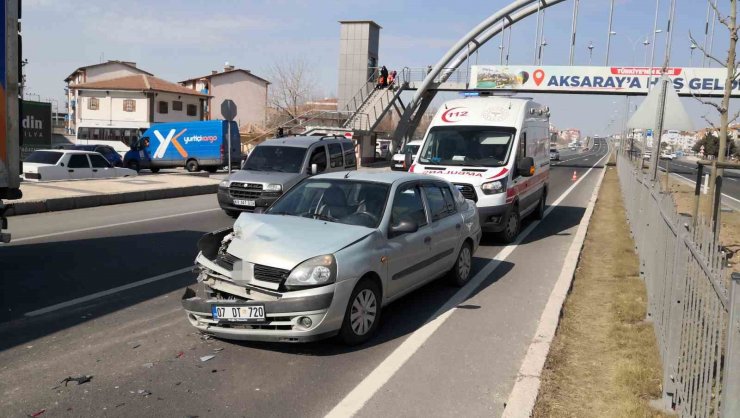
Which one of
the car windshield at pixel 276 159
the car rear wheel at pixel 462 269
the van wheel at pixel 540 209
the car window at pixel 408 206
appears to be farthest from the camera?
the van wheel at pixel 540 209

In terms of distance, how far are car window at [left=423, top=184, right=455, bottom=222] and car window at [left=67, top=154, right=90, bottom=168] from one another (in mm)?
15839

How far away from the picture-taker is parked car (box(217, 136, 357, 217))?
496 inches

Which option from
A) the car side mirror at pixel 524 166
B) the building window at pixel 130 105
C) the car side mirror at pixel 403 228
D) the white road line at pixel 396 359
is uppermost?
the building window at pixel 130 105

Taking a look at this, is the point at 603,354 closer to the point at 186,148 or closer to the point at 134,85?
the point at 186,148

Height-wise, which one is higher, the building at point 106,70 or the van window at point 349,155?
the building at point 106,70

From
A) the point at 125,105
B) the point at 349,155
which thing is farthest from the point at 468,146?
the point at 125,105

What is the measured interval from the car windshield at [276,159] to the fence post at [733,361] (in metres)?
11.3

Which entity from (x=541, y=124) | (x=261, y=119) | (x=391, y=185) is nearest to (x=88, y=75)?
(x=261, y=119)

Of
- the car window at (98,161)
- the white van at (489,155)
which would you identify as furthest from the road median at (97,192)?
the white van at (489,155)

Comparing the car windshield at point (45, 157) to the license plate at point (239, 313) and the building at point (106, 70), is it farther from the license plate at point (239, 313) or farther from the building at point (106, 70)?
the building at point (106, 70)

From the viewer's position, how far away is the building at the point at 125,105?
52.1 meters

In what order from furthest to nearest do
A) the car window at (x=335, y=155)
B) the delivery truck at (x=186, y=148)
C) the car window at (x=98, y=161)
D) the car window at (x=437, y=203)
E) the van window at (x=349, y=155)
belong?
the delivery truck at (x=186, y=148)
the car window at (x=98, y=161)
the van window at (x=349, y=155)
the car window at (x=335, y=155)
the car window at (x=437, y=203)

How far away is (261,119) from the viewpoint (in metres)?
77.9

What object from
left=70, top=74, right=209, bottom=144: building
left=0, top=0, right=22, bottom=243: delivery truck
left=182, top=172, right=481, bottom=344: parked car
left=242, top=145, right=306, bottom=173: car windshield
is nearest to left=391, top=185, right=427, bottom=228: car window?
left=182, top=172, right=481, bottom=344: parked car
